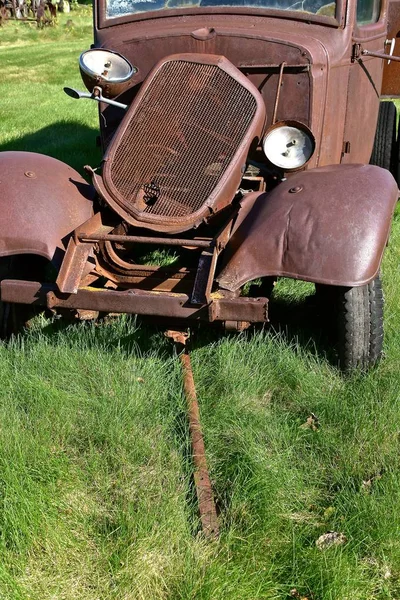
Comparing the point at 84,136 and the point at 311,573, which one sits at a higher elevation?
the point at 311,573

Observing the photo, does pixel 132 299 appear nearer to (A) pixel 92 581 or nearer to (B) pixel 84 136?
(A) pixel 92 581

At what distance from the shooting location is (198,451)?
9.39ft

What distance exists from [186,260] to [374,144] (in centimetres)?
222

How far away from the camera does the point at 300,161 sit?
151 inches

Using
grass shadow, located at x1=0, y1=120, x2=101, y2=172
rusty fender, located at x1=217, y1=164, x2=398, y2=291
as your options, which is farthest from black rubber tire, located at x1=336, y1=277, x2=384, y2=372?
grass shadow, located at x1=0, y1=120, x2=101, y2=172

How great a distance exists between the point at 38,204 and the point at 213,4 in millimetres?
1732

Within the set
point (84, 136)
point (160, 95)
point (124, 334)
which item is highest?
point (160, 95)

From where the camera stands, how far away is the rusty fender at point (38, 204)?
358cm

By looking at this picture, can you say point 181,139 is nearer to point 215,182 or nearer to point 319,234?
point 215,182

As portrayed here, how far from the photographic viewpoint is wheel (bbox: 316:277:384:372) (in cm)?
340

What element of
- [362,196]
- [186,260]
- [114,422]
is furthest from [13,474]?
[186,260]

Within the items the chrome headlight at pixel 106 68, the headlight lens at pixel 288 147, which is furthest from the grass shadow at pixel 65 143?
the headlight lens at pixel 288 147

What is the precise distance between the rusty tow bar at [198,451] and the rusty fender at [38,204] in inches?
30.3

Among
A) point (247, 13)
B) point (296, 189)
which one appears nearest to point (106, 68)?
point (247, 13)
